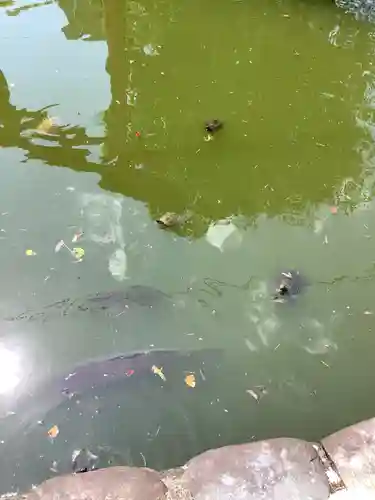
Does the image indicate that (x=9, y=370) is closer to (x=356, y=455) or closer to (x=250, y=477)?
(x=250, y=477)

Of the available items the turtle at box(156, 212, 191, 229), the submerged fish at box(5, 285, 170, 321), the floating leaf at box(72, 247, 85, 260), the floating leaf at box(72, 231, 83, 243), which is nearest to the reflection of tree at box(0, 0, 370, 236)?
the turtle at box(156, 212, 191, 229)

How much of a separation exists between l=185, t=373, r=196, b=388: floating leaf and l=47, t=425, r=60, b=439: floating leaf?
89 centimetres

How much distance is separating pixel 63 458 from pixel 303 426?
5.11 ft

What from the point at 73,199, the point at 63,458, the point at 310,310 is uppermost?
the point at 73,199

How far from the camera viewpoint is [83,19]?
715 cm

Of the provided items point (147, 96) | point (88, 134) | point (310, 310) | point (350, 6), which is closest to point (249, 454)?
point (310, 310)

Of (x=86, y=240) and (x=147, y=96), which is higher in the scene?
(x=147, y=96)

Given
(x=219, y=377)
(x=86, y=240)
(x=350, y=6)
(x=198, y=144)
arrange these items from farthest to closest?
(x=350, y=6), (x=198, y=144), (x=86, y=240), (x=219, y=377)

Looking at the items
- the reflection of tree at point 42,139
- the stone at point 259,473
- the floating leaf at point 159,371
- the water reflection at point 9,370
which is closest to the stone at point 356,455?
the stone at point 259,473

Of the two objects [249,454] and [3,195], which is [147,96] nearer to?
[3,195]

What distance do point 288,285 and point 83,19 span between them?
5.01 m

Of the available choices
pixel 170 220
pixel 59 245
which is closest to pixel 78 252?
pixel 59 245

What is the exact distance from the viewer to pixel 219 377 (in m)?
3.69

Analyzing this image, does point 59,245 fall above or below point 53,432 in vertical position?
above
